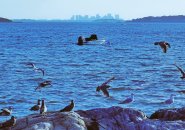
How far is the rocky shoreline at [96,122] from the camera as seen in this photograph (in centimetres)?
1750

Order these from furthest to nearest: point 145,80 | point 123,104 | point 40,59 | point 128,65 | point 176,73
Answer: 1. point 40,59
2. point 128,65
3. point 176,73
4. point 145,80
5. point 123,104

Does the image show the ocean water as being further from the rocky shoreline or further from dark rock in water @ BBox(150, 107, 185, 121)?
the rocky shoreline

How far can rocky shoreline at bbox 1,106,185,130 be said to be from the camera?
57.4ft

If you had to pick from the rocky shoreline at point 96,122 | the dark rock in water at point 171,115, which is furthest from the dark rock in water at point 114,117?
the dark rock in water at point 171,115

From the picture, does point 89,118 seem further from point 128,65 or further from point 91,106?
point 128,65

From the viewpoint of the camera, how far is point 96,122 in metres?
18.6

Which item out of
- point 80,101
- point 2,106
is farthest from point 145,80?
point 2,106

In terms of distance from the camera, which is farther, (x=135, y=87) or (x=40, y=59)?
(x=40, y=59)

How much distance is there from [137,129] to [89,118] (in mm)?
1832

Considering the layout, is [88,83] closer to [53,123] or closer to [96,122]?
[96,122]

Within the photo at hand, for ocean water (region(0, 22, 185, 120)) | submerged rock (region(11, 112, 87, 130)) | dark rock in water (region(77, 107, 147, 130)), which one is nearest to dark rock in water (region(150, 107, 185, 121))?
dark rock in water (region(77, 107, 147, 130))

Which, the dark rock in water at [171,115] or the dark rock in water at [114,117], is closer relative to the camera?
the dark rock in water at [114,117]

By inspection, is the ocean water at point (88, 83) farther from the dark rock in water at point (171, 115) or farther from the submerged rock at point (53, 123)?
the submerged rock at point (53, 123)

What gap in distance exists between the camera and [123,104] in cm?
3397
